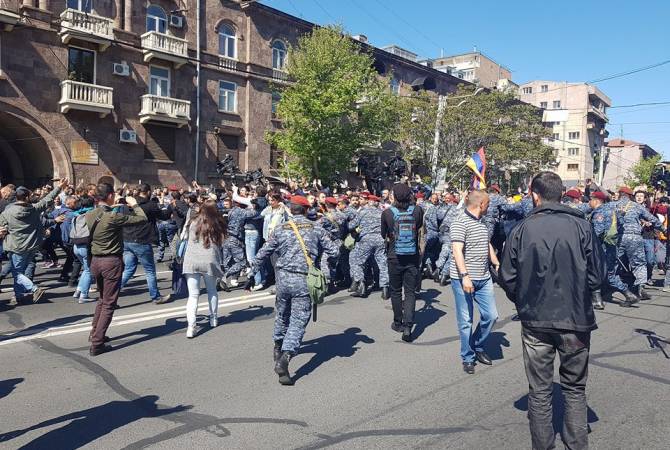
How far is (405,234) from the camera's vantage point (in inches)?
266

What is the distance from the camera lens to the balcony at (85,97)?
69.8 feet

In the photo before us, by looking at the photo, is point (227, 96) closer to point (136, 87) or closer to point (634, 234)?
point (136, 87)

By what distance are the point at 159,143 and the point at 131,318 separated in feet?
61.7

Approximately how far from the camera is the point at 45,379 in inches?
202

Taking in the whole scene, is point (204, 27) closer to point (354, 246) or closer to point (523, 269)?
point (354, 246)

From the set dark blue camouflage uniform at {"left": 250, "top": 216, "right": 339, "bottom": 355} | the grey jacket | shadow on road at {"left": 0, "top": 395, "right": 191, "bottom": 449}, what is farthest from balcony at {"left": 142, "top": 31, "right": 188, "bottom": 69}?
shadow on road at {"left": 0, "top": 395, "right": 191, "bottom": 449}

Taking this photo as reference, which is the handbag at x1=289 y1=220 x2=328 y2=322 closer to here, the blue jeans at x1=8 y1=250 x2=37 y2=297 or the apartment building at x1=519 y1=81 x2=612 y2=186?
the blue jeans at x1=8 y1=250 x2=37 y2=297

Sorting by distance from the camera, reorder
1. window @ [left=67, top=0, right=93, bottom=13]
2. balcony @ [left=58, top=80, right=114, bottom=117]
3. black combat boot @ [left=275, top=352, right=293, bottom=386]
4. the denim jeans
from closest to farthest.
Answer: the denim jeans, black combat boot @ [left=275, top=352, right=293, bottom=386], balcony @ [left=58, top=80, right=114, bottom=117], window @ [left=67, top=0, right=93, bottom=13]

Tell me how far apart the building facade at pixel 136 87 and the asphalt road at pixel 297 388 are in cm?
1516

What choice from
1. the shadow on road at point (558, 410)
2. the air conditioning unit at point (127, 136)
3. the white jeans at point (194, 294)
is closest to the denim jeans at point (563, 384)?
the shadow on road at point (558, 410)

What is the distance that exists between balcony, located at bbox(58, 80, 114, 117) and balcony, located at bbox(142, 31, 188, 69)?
2503 mm

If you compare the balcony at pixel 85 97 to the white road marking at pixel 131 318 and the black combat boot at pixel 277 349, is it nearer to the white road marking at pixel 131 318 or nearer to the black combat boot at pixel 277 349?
the white road marking at pixel 131 318

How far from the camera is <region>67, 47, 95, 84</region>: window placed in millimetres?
21984

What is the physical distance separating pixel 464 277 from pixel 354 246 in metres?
4.62
